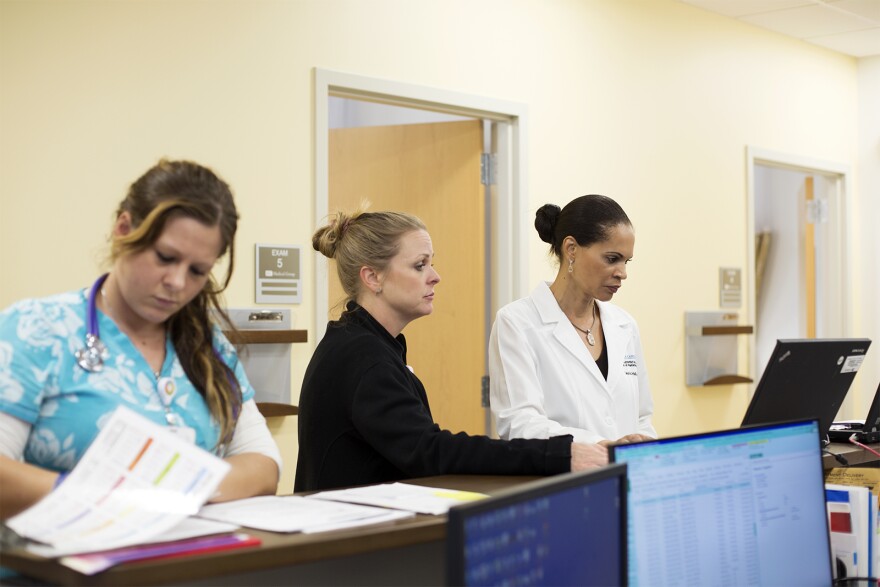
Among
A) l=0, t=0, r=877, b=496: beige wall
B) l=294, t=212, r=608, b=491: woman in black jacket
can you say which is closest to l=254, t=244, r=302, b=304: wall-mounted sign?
l=0, t=0, r=877, b=496: beige wall

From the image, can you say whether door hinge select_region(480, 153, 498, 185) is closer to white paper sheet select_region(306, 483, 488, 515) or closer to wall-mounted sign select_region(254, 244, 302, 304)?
wall-mounted sign select_region(254, 244, 302, 304)

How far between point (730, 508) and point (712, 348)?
338 centimetres

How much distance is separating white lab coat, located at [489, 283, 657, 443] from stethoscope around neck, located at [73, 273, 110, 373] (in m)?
1.16

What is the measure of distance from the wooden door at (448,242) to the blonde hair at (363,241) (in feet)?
5.46

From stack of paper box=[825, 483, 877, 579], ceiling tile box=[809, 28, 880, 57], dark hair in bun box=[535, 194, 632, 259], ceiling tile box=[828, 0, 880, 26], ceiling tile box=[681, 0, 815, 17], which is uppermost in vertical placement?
ceiling tile box=[809, 28, 880, 57]

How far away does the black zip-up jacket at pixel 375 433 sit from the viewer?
180 centimetres

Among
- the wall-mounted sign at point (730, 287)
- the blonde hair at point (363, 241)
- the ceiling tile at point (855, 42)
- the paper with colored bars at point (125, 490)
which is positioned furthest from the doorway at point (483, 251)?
the paper with colored bars at point (125, 490)

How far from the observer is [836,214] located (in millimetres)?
5676

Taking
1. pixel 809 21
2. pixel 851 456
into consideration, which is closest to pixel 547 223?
pixel 851 456

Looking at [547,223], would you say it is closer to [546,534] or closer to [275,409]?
[275,409]

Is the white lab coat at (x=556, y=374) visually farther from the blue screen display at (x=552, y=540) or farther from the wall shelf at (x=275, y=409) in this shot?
the blue screen display at (x=552, y=540)

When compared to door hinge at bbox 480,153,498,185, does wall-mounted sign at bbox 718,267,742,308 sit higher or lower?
lower

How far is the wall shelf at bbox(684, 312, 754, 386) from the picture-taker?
468 cm

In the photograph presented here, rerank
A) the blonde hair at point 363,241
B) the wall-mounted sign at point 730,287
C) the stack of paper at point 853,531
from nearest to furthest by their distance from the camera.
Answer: the stack of paper at point 853,531, the blonde hair at point 363,241, the wall-mounted sign at point 730,287
